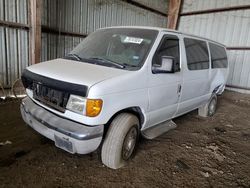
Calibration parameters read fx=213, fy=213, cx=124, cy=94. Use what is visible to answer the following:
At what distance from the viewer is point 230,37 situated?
396 inches

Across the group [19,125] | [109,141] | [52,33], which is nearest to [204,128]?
[109,141]

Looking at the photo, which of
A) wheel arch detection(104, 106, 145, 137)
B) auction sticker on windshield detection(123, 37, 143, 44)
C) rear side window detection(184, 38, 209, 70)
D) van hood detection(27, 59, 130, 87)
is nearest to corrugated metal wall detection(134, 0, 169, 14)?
rear side window detection(184, 38, 209, 70)

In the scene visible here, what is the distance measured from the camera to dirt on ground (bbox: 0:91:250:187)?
8.70 ft

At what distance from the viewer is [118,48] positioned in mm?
3324

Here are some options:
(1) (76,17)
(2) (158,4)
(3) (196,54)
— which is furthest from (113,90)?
(2) (158,4)

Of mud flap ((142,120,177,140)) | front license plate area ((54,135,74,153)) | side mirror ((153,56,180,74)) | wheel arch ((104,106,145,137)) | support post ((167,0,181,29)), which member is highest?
support post ((167,0,181,29))

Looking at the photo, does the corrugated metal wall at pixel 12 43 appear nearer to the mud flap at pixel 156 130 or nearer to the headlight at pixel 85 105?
the headlight at pixel 85 105

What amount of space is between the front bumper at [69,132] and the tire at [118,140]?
0.23 m

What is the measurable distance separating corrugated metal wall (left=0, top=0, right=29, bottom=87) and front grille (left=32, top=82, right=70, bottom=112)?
3.41 meters

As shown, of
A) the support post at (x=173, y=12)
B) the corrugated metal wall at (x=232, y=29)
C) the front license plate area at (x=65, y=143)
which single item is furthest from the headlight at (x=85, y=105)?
the support post at (x=173, y=12)

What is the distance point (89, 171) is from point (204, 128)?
307 cm

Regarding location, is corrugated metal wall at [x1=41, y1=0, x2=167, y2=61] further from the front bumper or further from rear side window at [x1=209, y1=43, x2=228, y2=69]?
rear side window at [x1=209, y1=43, x2=228, y2=69]

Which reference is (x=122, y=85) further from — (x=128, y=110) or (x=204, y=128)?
(x=204, y=128)

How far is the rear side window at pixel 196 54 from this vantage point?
13.0 feet
